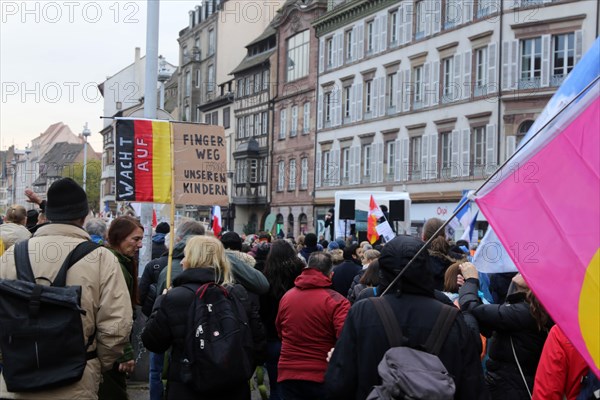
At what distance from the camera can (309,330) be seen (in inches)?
271

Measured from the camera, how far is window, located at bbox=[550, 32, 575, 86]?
106ft

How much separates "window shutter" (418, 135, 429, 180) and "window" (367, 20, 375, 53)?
6.99 metres

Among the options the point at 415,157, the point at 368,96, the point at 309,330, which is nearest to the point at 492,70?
the point at 415,157

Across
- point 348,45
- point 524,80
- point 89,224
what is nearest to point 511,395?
point 89,224

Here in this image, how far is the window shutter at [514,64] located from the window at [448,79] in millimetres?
3668

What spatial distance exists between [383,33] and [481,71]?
805cm

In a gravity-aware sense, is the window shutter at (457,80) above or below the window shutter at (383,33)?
below


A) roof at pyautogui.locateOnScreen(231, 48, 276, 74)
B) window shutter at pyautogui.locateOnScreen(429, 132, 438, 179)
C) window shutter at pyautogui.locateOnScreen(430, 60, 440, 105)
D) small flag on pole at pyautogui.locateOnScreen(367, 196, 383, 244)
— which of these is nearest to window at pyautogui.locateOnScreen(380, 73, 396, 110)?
window shutter at pyautogui.locateOnScreen(430, 60, 440, 105)

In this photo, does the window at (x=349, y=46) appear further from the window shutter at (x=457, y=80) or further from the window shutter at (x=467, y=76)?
the window shutter at (x=467, y=76)

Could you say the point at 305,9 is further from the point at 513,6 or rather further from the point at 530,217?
the point at 530,217

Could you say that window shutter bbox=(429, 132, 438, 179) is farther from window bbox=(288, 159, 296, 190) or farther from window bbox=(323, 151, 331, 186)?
window bbox=(288, 159, 296, 190)

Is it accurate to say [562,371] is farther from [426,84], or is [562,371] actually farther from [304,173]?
[304,173]

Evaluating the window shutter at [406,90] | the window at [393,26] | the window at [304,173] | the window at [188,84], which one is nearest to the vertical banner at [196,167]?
the window shutter at [406,90]

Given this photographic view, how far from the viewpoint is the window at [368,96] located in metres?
43.9
